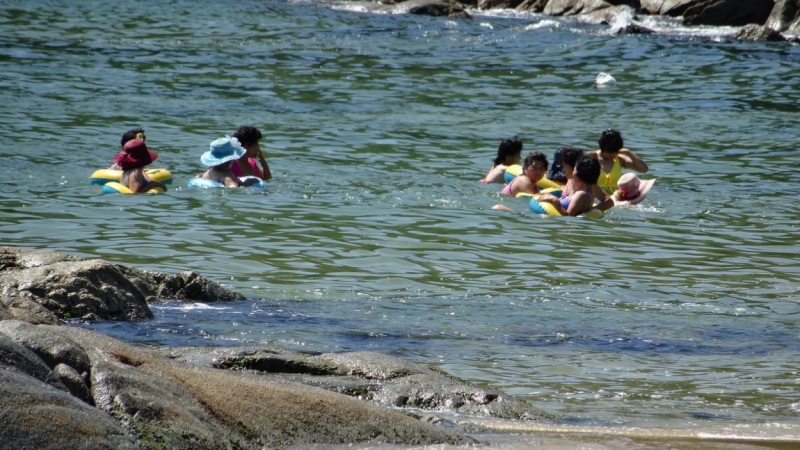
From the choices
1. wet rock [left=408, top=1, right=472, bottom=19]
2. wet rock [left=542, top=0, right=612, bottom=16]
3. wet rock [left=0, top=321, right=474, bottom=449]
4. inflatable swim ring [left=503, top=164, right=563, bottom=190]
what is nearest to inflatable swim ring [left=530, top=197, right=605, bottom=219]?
inflatable swim ring [left=503, top=164, right=563, bottom=190]

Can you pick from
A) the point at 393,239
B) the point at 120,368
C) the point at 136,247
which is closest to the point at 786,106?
the point at 393,239

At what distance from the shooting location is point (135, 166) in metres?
11.6

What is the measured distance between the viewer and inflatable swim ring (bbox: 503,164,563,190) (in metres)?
12.1

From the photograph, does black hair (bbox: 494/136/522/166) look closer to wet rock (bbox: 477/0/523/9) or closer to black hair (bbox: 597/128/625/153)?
black hair (bbox: 597/128/625/153)

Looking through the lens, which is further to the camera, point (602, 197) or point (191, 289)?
point (602, 197)

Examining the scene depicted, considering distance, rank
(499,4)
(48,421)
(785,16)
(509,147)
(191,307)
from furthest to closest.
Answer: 1. (499,4)
2. (785,16)
3. (509,147)
4. (191,307)
5. (48,421)

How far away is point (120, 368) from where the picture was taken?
3686 millimetres

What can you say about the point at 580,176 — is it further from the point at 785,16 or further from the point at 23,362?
the point at 785,16

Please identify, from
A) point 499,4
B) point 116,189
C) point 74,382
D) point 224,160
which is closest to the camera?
point 74,382

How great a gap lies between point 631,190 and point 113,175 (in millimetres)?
5666

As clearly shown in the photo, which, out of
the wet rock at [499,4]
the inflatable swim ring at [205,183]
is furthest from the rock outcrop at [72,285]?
the wet rock at [499,4]

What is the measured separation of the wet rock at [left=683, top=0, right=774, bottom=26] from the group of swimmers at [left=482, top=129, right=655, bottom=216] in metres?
18.8

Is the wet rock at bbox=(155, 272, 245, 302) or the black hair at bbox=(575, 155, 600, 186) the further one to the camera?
the black hair at bbox=(575, 155, 600, 186)

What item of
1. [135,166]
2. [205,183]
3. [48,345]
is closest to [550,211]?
[205,183]
